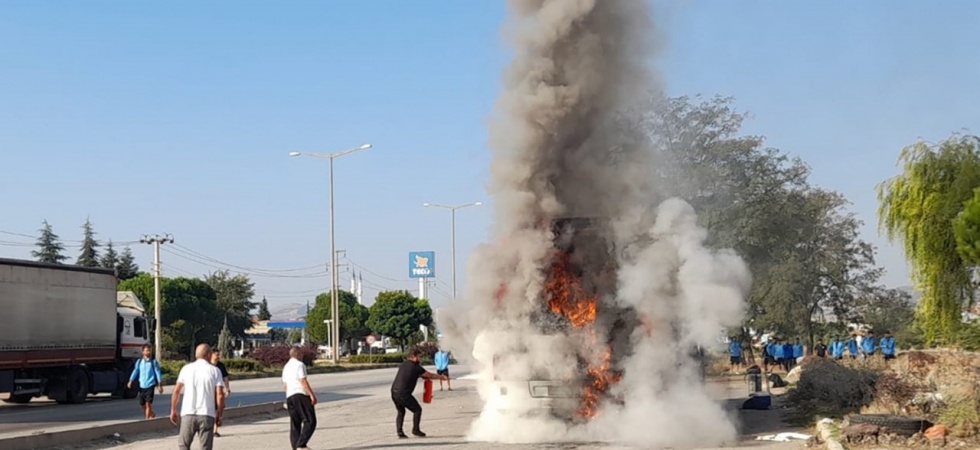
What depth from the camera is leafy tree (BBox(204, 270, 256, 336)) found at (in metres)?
89.9

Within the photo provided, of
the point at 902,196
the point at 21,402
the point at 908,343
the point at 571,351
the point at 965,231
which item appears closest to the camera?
the point at 571,351

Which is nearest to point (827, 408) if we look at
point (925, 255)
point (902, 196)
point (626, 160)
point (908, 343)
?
point (626, 160)

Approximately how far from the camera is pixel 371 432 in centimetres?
1578

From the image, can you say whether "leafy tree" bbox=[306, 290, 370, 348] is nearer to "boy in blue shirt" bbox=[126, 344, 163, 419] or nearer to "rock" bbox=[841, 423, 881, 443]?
"boy in blue shirt" bbox=[126, 344, 163, 419]

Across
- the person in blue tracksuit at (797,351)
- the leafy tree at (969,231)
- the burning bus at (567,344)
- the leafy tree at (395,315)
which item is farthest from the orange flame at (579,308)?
the leafy tree at (395,315)

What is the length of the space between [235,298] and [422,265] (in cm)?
1787

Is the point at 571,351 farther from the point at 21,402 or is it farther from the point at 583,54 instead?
the point at 21,402

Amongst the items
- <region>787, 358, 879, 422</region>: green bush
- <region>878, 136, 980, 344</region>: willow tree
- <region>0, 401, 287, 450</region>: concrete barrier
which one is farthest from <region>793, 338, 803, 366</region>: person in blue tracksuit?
<region>0, 401, 287, 450</region>: concrete barrier

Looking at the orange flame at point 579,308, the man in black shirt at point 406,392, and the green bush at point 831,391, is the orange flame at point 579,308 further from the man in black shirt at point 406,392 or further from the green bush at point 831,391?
the green bush at point 831,391

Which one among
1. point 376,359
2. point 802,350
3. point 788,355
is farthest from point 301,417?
point 376,359

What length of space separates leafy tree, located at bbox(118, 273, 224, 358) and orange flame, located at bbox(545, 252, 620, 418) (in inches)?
2076

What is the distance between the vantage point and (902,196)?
29.0 metres

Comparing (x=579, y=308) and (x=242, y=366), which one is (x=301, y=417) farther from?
(x=242, y=366)

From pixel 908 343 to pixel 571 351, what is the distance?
102 feet
